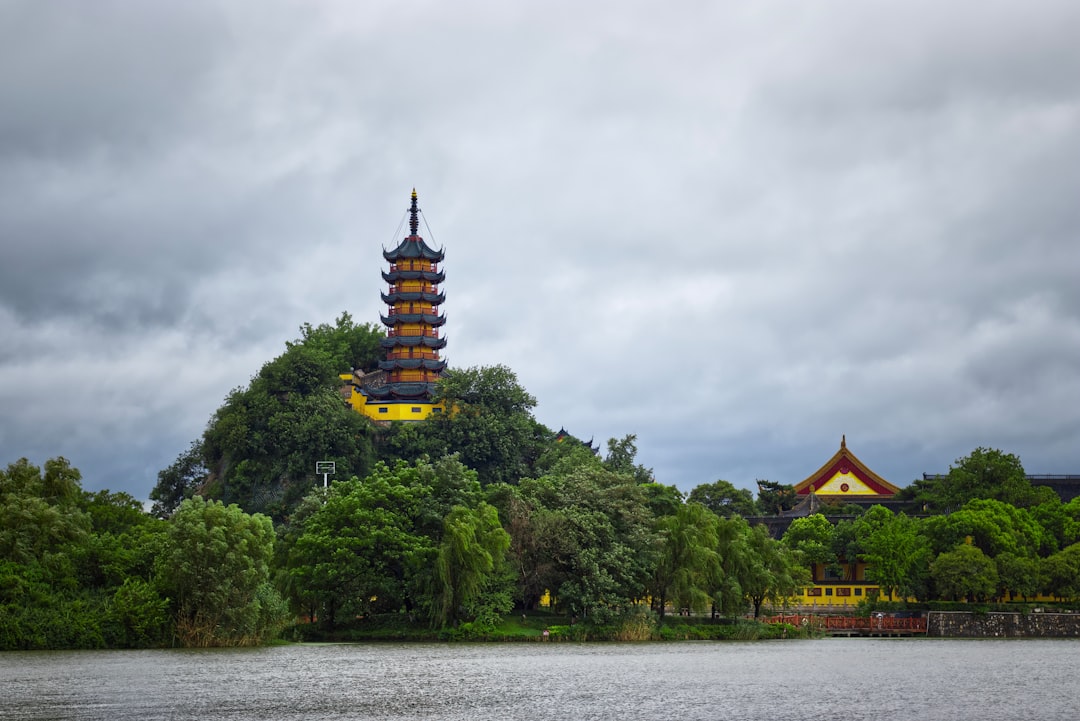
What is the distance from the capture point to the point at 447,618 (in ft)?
183

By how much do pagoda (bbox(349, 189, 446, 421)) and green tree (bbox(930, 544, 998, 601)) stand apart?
42.0 metres

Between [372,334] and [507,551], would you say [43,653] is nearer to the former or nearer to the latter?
[507,551]

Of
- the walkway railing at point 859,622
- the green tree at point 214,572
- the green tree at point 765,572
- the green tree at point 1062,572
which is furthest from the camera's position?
the walkway railing at point 859,622

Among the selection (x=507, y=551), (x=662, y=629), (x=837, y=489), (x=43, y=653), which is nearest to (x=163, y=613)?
(x=43, y=653)

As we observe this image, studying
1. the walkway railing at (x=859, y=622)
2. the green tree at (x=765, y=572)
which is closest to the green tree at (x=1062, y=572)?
the walkway railing at (x=859, y=622)

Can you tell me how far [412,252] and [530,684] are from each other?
70.6 metres

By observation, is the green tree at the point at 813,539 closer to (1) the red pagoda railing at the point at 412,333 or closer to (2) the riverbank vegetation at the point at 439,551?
(2) the riverbank vegetation at the point at 439,551

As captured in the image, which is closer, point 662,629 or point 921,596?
point 662,629

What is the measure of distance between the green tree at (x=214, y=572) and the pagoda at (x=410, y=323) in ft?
157

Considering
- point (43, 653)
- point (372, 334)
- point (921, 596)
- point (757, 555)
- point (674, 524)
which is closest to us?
point (43, 653)

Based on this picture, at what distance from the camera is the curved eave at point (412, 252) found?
343 ft

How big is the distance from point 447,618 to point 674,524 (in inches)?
457

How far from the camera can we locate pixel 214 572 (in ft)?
156

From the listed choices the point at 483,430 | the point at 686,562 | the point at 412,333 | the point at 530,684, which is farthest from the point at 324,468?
the point at 530,684
